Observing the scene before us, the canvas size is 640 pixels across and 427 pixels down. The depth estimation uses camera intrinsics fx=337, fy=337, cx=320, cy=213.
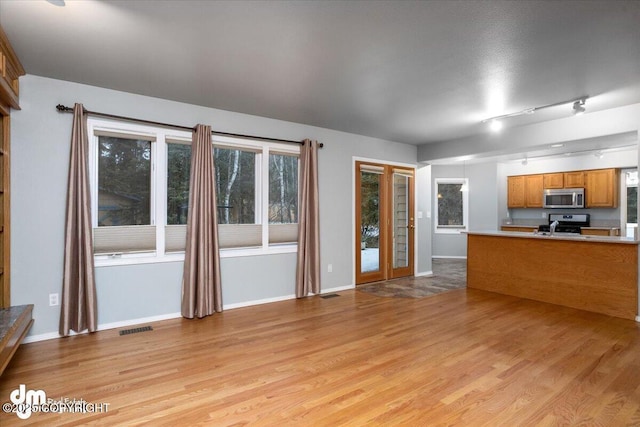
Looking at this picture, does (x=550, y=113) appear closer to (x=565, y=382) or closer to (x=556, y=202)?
(x=565, y=382)

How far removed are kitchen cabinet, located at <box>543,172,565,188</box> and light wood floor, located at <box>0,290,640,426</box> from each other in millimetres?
4516

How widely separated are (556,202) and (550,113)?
13.5 ft

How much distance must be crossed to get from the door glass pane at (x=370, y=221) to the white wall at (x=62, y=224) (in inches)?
59.8

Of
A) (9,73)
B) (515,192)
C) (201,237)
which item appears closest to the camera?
(9,73)

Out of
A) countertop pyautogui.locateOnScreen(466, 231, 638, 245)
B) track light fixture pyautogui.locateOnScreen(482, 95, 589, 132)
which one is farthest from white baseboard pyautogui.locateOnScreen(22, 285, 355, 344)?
track light fixture pyautogui.locateOnScreen(482, 95, 589, 132)

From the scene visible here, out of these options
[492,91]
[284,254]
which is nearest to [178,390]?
[284,254]

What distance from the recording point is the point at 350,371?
2.70m

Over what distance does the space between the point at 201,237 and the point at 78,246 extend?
47.3 inches

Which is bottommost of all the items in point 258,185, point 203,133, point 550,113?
point 258,185

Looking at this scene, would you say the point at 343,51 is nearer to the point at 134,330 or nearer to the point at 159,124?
the point at 159,124

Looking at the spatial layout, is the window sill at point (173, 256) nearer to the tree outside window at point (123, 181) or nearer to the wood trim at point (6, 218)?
the tree outside window at point (123, 181)

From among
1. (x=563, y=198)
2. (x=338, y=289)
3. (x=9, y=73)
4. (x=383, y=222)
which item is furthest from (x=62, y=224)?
(x=563, y=198)

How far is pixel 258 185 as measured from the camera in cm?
485

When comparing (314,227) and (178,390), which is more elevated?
(314,227)
